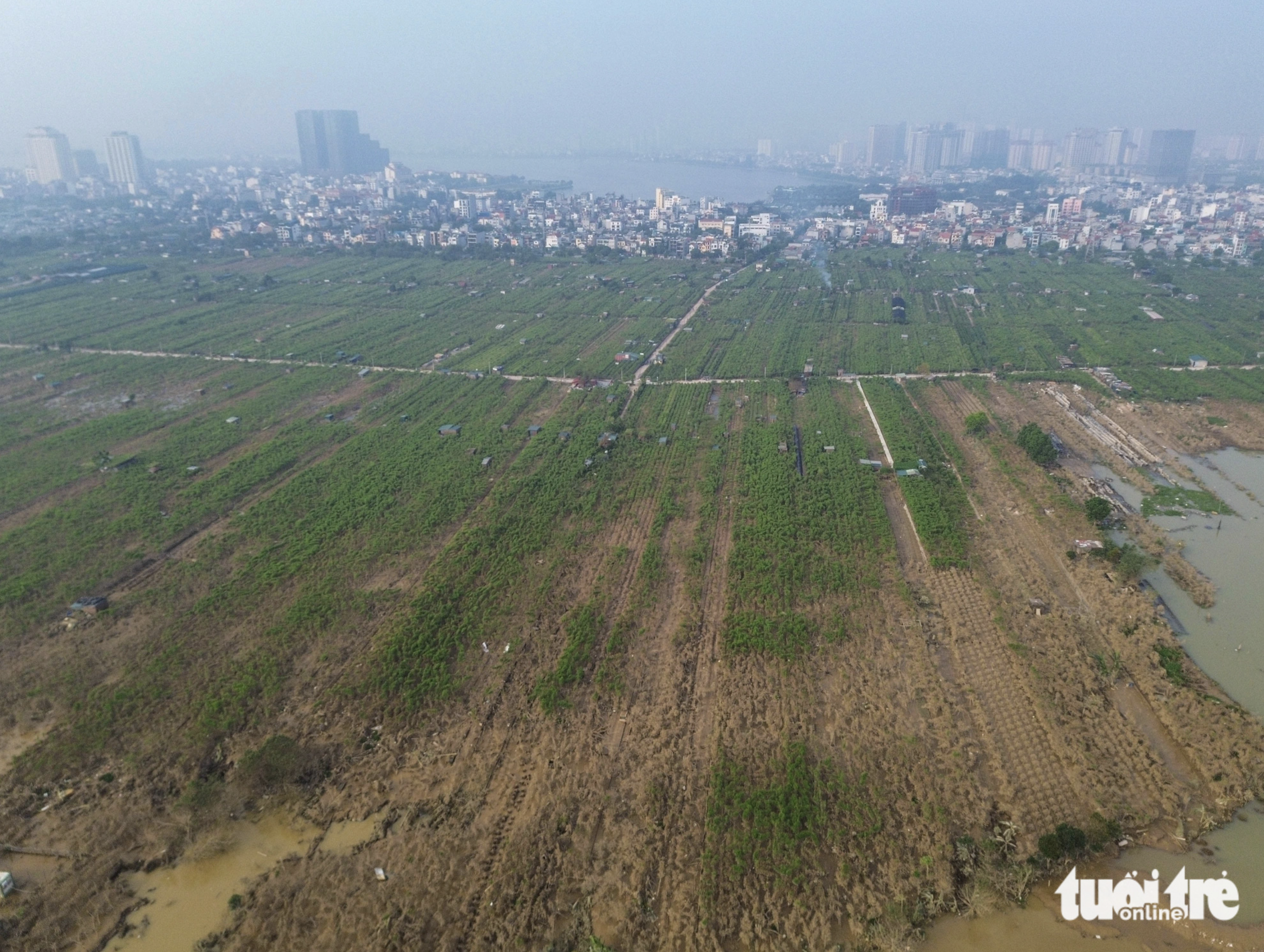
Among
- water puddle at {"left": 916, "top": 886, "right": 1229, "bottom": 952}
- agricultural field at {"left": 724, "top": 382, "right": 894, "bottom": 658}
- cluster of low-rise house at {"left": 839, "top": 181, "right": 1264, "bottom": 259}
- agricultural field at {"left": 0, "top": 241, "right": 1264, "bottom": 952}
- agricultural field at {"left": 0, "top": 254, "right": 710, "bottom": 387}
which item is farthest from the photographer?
cluster of low-rise house at {"left": 839, "top": 181, "right": 1264, "bottom": 259}

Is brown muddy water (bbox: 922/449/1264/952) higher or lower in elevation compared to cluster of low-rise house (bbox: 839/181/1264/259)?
lower

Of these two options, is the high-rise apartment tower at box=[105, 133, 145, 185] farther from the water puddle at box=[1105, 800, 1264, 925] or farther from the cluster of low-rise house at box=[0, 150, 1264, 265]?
the water puddle at box=[1105, 800, 1264, 925]

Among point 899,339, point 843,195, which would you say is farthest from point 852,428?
point 843,195

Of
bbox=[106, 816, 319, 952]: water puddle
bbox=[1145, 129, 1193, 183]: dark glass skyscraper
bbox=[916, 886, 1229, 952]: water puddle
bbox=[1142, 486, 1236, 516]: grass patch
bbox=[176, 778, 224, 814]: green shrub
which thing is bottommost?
bbox=[916, 886, 1229, 952]: water puddle

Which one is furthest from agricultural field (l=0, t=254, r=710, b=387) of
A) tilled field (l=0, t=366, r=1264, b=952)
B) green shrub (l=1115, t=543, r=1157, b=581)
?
green shrub (l=1115, t=543, r=1157, b=581)

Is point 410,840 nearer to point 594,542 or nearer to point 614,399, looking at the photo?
point 594,542

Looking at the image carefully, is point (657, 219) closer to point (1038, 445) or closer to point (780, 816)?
point (1038, 445)

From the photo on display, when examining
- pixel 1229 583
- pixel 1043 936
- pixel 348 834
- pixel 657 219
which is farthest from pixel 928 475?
pixel 657 219

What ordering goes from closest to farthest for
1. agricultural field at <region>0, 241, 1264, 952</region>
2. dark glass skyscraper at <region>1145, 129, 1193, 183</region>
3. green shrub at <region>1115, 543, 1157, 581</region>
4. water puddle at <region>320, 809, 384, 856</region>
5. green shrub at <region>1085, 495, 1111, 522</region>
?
agricultural field at <region>0, 241, 1264, 952</region>, water puddle at <region>320, 809, 384, 856</region>, green shrub at <region>1115, 543, 1157, 581</region>, green shrub at <region>1085, 495, 1111, 522</region>, dark glass skyscraper at <region>1145, 129, 1193, 183</region>
